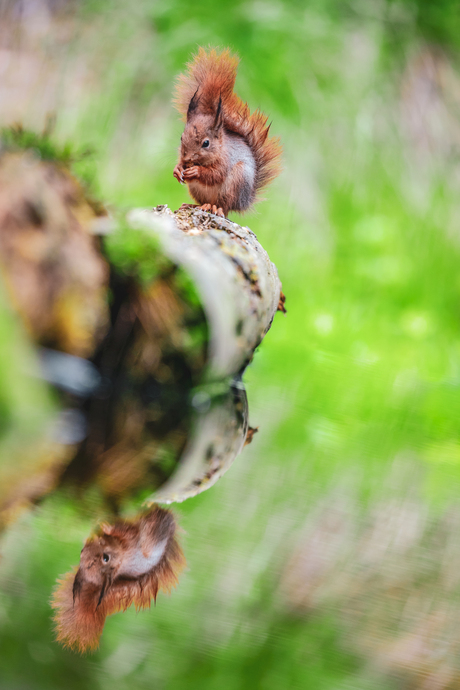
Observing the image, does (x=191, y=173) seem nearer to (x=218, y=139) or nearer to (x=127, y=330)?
(x=218, y=139)

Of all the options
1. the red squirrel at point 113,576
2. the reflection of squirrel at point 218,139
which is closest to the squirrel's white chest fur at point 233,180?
the reflection of squirrel at point 218,139

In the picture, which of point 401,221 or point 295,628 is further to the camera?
point 401,221

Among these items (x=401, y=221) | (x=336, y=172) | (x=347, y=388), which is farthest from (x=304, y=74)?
(x=347, y=388)

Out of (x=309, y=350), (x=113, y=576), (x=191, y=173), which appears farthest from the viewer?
(x=309, y=350)

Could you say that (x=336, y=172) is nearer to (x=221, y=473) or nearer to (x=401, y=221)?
(x=401, y=221)

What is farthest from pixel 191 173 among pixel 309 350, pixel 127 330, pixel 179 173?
pixel 309 350

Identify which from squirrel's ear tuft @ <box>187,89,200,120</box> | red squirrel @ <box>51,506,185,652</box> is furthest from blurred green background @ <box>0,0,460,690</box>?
squirrel's ear tuft @ <box>187,89,200,120</box>
